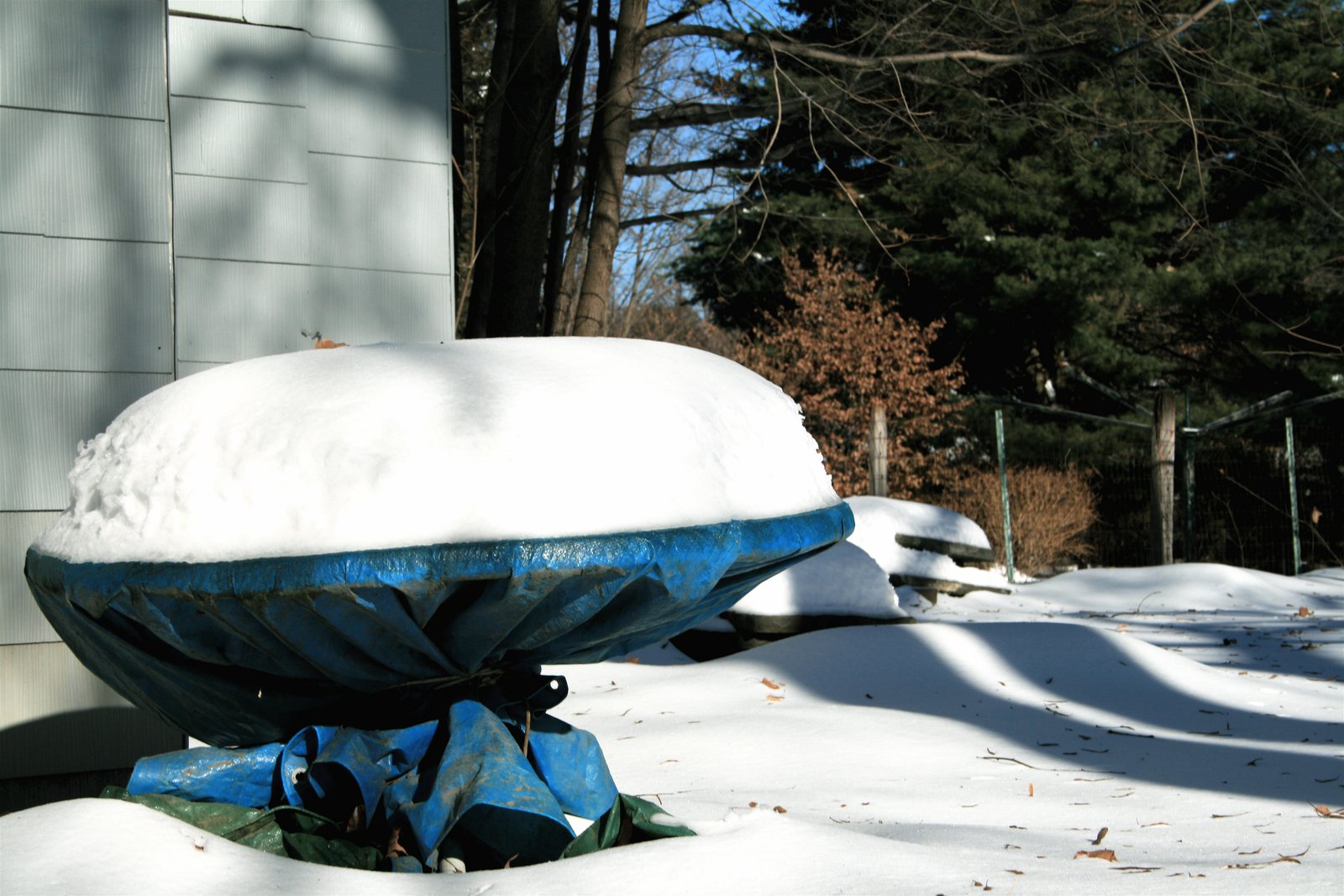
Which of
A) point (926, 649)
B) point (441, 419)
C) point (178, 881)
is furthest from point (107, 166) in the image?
point (926, 649)

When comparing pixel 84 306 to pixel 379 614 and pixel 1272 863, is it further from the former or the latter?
pixel 1272 863

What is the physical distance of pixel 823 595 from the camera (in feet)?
19.8

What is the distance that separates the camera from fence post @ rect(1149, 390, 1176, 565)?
10.8 m

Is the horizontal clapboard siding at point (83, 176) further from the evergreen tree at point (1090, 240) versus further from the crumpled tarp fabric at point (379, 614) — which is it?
the evergreen tree at point (1090, 240)

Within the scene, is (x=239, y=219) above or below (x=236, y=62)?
below

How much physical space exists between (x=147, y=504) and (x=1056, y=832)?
2.09 metres

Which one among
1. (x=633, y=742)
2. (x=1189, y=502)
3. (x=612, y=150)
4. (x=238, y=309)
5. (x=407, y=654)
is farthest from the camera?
(x=1189, y=502)

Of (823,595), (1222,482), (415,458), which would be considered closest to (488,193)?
(823,595)

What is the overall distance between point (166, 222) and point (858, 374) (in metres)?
13.1

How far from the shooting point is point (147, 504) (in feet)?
6.18

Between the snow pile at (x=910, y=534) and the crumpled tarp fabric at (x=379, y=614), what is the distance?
245 inches

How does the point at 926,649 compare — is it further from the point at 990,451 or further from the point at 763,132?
the point at 990,451

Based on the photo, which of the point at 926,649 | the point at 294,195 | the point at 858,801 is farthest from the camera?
the point at 926,649

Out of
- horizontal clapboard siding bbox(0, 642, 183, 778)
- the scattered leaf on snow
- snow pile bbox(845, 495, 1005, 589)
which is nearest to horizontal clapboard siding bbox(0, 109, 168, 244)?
horizontal clapboard siding bbox(0, 642, 183, 778)
